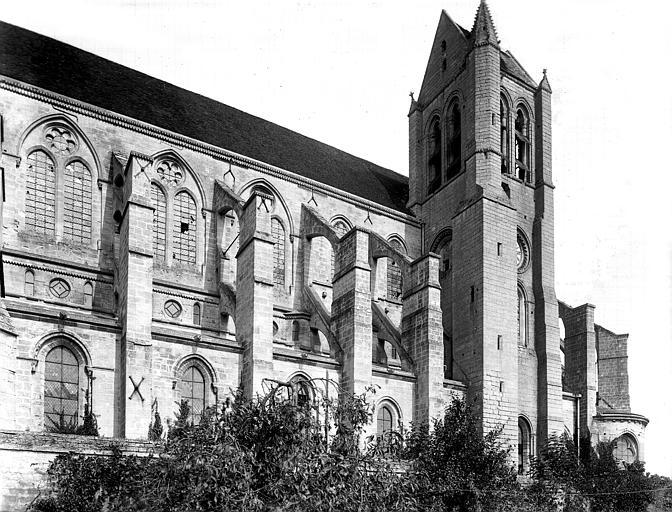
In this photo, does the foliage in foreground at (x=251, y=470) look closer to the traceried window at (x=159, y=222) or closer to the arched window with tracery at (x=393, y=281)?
the traceried window at (x=159, y=222)

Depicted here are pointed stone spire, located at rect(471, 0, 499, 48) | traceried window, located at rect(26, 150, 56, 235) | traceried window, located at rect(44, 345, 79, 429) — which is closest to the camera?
traceried window, located at rect(44, 345, 79, 429)

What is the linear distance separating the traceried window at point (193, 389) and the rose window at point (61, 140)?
948 centimetres

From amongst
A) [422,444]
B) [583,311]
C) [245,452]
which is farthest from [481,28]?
[245,452]

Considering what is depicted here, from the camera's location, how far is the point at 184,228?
3303 cm

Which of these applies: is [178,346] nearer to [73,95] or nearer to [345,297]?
[345,297]

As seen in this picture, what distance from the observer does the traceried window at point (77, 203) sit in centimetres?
3020

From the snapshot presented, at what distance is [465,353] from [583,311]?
8231 mm

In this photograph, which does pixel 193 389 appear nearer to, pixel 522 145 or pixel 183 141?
pixel 183 141

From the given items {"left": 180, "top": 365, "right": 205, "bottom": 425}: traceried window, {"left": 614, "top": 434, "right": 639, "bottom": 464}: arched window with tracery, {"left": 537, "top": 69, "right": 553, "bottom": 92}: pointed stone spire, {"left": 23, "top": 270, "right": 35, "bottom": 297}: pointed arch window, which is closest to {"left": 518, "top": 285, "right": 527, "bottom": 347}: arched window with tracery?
{"left": 614, "top": 434, "right": 639, "bottom": 464}: arched window with tracery

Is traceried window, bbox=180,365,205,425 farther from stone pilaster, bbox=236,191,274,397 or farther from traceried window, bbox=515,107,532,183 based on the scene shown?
traceried window, bbox=515,107,532,183

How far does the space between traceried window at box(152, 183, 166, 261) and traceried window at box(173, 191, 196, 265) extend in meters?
0.44

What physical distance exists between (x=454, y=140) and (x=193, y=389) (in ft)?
63.3

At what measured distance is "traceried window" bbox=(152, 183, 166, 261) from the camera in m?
32.2

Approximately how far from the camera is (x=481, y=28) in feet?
127
